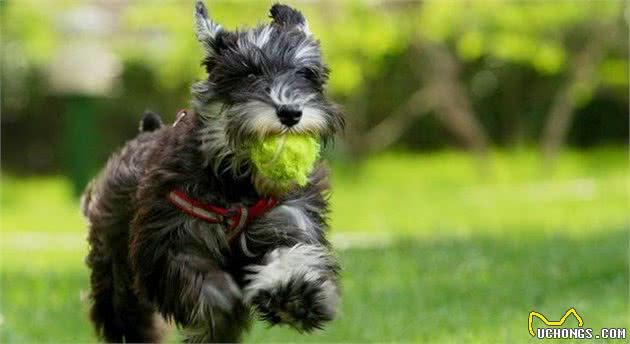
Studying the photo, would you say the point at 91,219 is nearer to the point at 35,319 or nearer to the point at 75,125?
the point at 35,319

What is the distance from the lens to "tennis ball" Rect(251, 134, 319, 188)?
4.74m

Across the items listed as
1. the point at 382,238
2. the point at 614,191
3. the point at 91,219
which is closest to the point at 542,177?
the point at 614,191

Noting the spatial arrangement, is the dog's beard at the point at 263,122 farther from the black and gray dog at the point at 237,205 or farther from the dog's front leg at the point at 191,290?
the dog's front leg at the point at 191,290

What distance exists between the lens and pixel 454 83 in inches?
822

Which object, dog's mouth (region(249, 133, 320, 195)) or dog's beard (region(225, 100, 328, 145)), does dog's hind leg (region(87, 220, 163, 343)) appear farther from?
dog's beard (region(225, 100, 328, 145))

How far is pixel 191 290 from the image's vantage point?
4.80 metres

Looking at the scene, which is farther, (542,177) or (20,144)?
(20,144)

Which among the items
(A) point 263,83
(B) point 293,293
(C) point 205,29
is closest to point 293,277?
(B) point 293,293

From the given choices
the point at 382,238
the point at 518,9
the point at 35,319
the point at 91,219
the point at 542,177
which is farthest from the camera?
the point at 542,177

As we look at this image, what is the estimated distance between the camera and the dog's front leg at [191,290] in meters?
4.75

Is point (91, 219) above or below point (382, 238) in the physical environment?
below

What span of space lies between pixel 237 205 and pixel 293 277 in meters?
0.55

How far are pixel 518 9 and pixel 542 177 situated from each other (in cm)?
445

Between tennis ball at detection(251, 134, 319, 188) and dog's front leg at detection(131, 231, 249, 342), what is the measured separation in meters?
0.44
